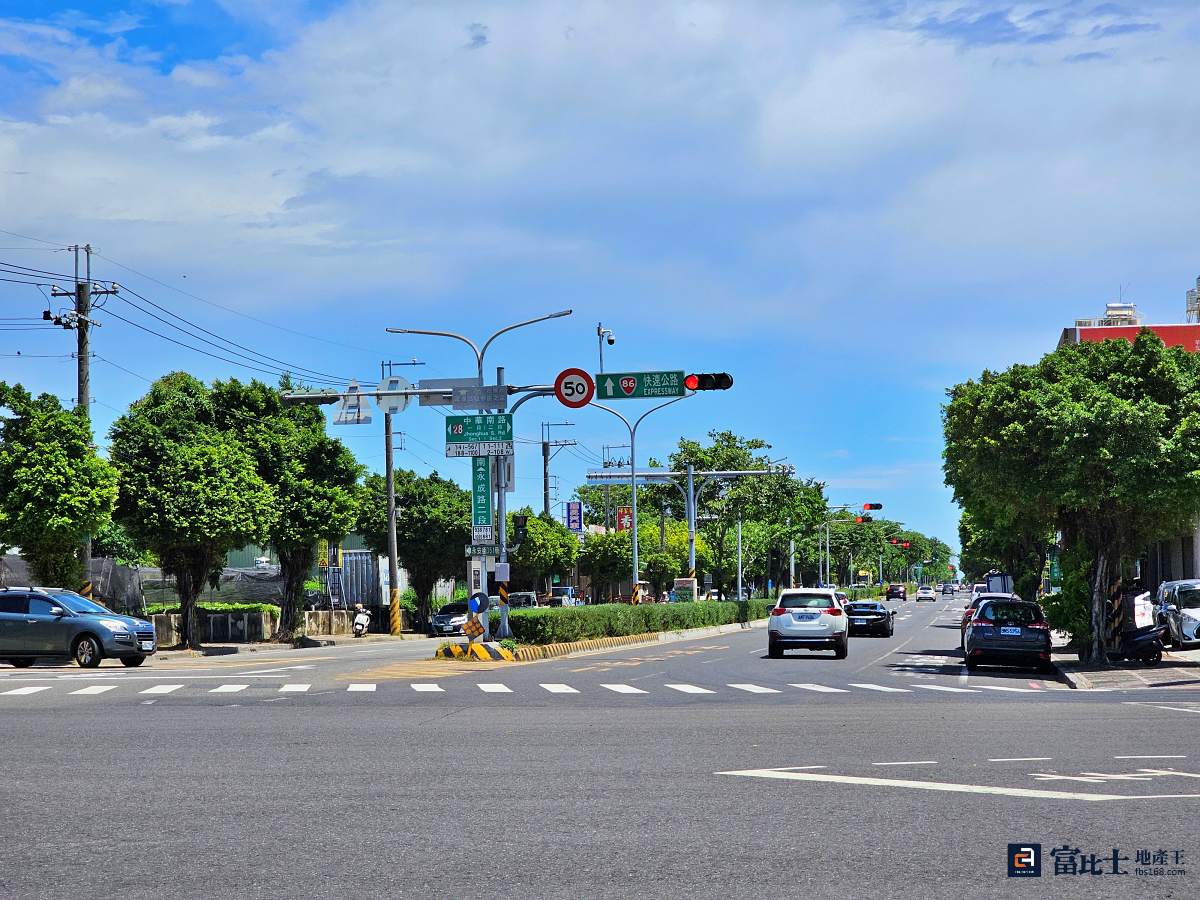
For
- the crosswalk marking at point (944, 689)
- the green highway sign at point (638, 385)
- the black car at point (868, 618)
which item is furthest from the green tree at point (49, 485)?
the black car at point (868, 618)

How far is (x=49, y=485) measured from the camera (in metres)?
35.2

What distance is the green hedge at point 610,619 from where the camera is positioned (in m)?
34.2

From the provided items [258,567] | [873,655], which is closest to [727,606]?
[873,655]

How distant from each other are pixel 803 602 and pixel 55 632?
17303 mm

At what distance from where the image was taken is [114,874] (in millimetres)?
7145

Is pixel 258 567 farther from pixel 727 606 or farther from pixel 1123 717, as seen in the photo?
pixel 1123 717

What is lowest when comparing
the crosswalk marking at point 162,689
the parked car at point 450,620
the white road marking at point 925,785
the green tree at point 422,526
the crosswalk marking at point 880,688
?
the parked car at point 450,620

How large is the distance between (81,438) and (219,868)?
3152 centimetres

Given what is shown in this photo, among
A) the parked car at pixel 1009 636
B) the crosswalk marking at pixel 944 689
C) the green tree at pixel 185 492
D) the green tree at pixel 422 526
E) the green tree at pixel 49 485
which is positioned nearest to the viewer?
the crosswalk marking at pixel 944 689

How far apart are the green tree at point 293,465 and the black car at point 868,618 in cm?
1915

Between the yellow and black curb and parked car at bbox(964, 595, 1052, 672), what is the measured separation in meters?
10.2

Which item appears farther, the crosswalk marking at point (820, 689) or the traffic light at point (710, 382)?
the traffic light at point (710, 382)

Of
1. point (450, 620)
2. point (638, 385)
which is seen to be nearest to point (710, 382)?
point (638, 385)

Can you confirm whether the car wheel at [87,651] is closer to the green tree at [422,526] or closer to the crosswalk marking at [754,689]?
the crosswalk marking at [754,689]
